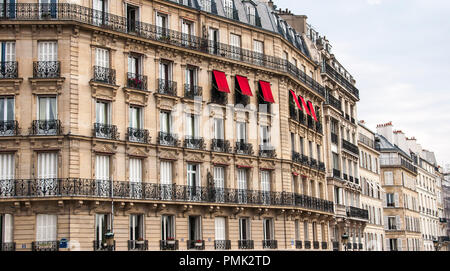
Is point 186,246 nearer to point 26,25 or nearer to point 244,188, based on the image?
point 244,188

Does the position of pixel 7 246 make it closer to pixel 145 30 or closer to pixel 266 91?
pixel 145 30

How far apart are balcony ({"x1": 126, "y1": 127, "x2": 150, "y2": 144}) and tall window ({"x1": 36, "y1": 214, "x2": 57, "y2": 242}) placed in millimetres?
5828

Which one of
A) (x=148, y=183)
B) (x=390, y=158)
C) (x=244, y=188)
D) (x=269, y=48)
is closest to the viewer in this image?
(x=148, y=183)

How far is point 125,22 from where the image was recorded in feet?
119

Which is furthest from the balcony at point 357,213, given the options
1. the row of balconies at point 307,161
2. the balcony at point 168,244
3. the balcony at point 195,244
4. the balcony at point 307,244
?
the balcony at point 168,244

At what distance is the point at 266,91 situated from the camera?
43.3 metres

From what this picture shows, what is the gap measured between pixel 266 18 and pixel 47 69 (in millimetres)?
17691

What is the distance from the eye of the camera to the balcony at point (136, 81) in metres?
35.9

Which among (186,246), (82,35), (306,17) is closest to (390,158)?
(306,17)

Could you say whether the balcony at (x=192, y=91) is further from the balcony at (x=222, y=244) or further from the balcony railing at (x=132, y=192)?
the balcony at (x=222, y=244)

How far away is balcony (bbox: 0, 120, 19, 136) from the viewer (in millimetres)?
32781

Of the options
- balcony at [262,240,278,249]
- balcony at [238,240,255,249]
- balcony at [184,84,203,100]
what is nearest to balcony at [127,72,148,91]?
balcony at [184,84,203,100]

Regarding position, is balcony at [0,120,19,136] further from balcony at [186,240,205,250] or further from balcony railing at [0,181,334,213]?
balcony at [186,240,205,250]

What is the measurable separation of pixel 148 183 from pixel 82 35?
819cm
